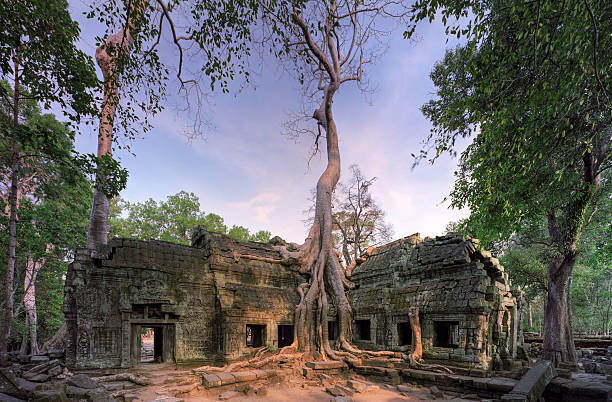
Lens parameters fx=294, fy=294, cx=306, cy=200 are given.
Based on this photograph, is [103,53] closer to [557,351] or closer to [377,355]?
[377,355]

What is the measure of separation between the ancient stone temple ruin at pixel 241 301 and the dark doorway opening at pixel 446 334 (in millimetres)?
61

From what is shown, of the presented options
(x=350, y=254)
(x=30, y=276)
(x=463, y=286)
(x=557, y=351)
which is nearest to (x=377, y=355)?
(x=463, y=286)

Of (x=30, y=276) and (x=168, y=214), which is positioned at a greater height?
(x=168, y=214)

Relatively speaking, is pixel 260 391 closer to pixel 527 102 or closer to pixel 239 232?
pixel 527 102

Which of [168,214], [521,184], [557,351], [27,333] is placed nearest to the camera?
[521,184]

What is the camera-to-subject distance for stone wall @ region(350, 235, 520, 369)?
9062 millimetres

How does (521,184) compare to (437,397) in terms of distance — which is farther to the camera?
(437,397)

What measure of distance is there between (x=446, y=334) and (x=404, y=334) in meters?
2.05

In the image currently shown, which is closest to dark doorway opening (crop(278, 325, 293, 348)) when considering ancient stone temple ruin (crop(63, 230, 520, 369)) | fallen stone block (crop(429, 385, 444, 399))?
ancient stone temple ruin (crop(63, 230, 520, 369))

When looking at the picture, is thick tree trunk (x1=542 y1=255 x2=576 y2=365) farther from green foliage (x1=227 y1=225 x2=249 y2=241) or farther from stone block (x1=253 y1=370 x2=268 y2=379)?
green foliage (x1=227 y1=225 x2=249 y2=241)

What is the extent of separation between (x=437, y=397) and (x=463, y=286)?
3.46 metres

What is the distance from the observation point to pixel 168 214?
22625 millimetres

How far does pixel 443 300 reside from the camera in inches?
387

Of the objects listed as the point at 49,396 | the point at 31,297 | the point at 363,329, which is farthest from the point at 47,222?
the point at 363,329
